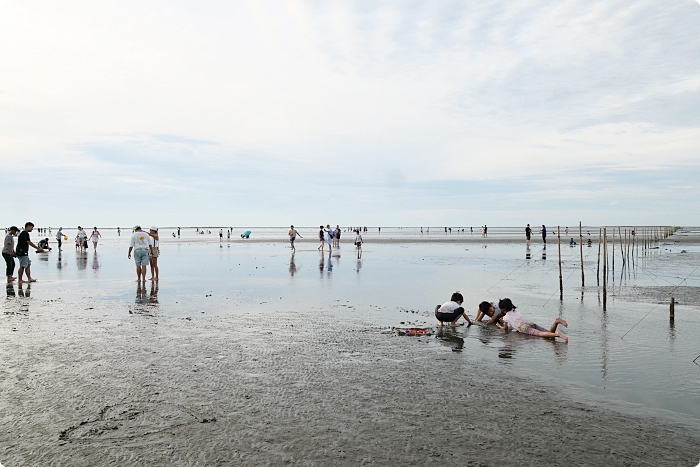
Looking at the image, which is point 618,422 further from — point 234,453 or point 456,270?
point 456,270

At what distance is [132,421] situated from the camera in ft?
19.8

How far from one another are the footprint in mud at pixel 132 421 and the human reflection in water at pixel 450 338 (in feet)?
17.8

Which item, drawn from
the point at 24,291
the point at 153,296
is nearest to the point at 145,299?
the point at 153,296

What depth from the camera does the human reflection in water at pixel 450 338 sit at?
10125 millimetres

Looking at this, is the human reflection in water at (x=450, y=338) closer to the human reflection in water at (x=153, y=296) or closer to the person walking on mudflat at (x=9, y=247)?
the human reflection in water at (x=153, y=296)

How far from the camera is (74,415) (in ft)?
20.2

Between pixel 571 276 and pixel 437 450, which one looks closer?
pixel 437 450

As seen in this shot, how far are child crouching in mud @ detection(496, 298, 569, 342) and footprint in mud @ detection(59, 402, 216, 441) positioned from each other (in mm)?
7470

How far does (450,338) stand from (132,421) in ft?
22.3

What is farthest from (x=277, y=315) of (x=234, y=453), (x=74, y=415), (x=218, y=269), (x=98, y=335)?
(x=218, y=269)

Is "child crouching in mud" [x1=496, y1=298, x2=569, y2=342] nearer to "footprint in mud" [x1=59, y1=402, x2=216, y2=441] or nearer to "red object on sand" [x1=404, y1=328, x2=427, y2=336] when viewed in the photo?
"red object on sand" [x1=404, y1=328, x2=427, y2=336]

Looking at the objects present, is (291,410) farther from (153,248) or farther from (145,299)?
(153,248)

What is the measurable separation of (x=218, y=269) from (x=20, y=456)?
22713 mm

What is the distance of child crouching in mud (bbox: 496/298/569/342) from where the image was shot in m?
10.7
